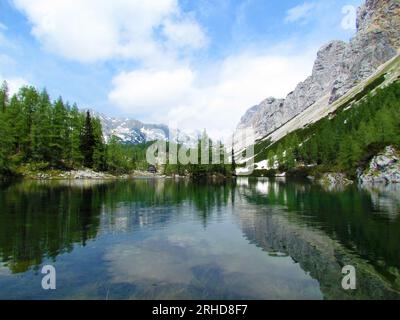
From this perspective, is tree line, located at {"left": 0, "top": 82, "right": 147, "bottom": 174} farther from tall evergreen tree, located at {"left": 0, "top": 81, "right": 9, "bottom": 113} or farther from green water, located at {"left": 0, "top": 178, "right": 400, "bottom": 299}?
green water, located at {"left": 0, "top": 178, "right": 400, "bottom": 299}

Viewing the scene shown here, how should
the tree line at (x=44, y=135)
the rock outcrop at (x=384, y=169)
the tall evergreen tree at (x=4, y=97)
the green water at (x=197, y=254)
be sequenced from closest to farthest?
the green water at (x=197, y=254)
the rock outcrop at (x=384, y=169)
the tree line at (x=44, y=135)
the tall evergreen tree at (x=4, y=97)

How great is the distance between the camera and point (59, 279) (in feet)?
58.6

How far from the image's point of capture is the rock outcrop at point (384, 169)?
4134 inches

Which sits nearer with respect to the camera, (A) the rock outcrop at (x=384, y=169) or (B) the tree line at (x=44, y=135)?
(A) the rock outcrop at (x=384, y=169)

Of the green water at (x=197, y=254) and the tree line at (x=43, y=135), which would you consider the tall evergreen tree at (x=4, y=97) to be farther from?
the green water at (x=197, y=254)

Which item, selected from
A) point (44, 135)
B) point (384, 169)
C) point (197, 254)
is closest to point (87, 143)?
point (44, 135)

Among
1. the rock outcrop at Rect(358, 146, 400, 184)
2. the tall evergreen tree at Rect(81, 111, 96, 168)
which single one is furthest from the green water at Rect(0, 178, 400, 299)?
the tall evergreen tree at Rect(81, 111, 96, 168)

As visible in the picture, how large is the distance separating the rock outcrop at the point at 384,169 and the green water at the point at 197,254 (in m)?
72.8

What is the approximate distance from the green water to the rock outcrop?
72829 mm

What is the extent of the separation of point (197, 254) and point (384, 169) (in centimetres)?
10306

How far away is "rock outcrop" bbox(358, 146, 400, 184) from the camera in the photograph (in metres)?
105

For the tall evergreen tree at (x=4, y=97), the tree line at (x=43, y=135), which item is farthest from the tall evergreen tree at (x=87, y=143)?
the tall evergreen tree at (x=4, y=97)

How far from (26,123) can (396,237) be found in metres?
120

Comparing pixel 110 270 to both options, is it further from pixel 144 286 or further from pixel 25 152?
pixel 25 152
